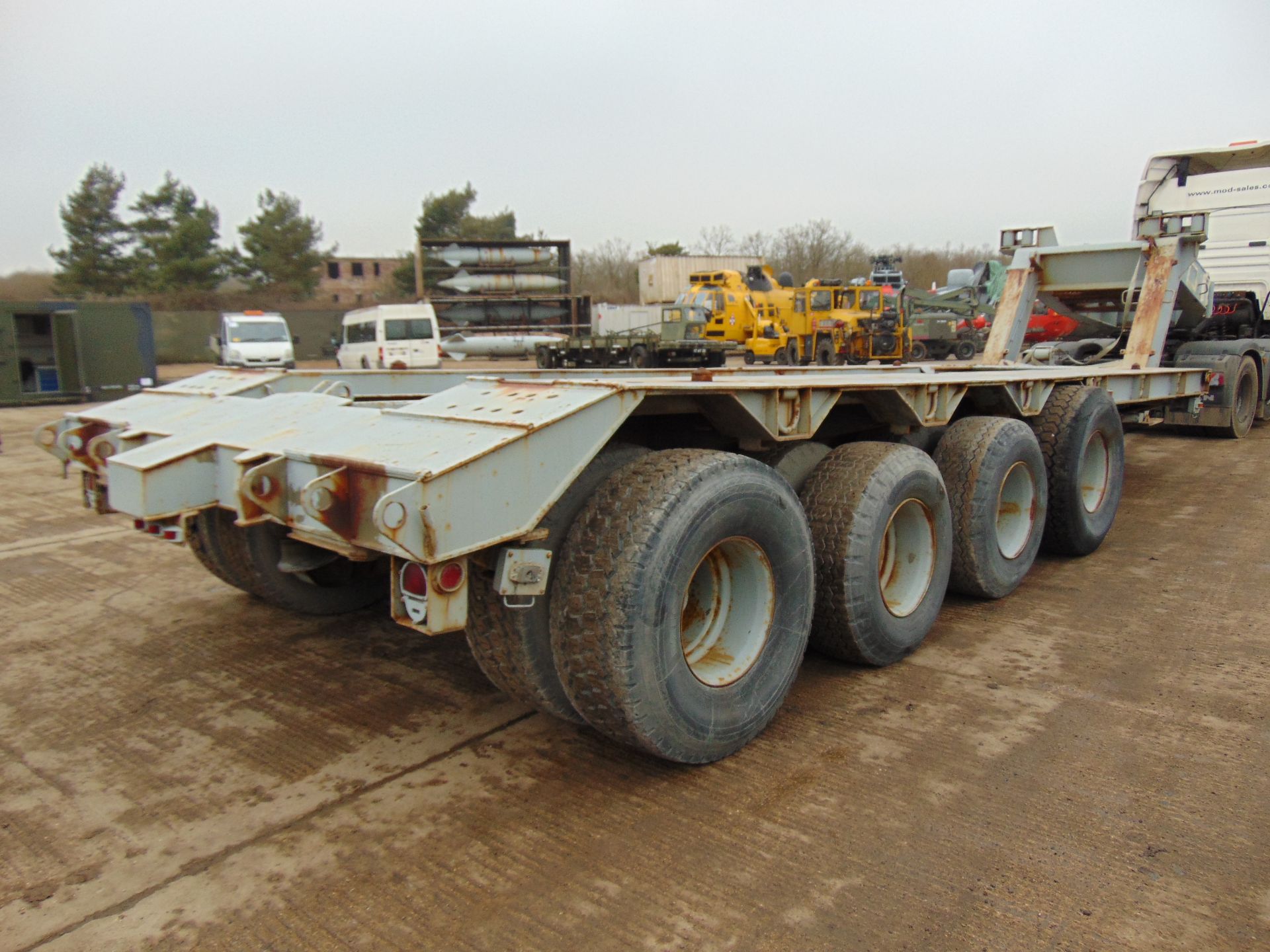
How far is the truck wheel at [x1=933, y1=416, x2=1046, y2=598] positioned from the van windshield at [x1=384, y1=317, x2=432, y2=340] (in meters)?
17.9

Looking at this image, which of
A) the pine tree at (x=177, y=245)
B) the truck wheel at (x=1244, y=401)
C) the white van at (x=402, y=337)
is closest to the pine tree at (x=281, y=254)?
the pine tree at (x=177, y=245)

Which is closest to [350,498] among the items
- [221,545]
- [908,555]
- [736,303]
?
[221,545]

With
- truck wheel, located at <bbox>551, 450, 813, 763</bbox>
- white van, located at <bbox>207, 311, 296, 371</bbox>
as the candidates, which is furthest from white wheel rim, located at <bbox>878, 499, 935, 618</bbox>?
white van, located at <bbox>207, 311, 296, 371</bbox>

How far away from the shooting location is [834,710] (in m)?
3.40

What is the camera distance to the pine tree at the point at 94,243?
44094mm

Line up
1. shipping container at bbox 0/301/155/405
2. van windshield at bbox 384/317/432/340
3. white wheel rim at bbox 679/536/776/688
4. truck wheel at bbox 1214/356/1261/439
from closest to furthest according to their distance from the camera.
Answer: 1. white wheel rim at bbox 679/536/776/688
2. truck wheel at bbox 1214/356/1261/439
3. shipping container at bbox 0/301/155/405
4. van windshield at bbox 384/317/432/340

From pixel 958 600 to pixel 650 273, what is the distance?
41.0m

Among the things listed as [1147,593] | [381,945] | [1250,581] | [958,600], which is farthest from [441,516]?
[1250,581]

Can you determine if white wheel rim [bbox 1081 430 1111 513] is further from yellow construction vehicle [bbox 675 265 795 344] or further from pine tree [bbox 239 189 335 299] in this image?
pine tree [bbox 239 189 335 299]

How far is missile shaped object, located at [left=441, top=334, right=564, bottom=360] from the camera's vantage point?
20.8 meters

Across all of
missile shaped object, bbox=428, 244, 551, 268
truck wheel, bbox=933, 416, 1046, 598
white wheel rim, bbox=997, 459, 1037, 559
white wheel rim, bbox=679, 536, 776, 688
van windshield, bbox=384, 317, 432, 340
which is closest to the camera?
white wheel rim, bbox=679, 536, 776, 688

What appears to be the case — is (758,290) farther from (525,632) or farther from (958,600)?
(525,632)

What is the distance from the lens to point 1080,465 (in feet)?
17.4

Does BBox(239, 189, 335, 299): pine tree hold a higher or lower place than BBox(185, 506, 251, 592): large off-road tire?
higher
